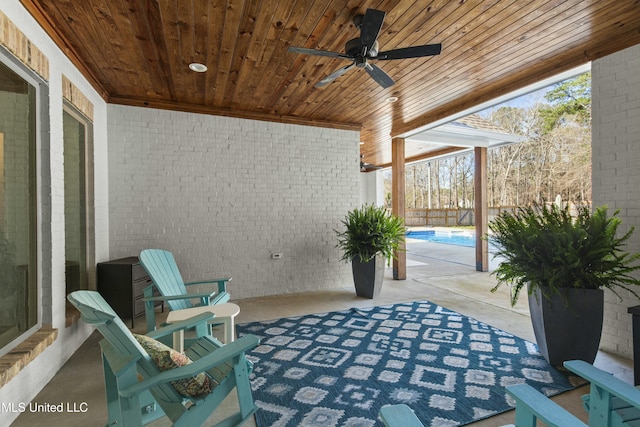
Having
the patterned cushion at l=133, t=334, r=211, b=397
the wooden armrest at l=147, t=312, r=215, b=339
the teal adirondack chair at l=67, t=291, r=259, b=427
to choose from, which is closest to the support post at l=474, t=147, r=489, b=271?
the wooden armrest at l=147, t=312, r=215, b=339

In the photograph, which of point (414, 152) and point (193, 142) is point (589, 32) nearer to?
point (193, 142)

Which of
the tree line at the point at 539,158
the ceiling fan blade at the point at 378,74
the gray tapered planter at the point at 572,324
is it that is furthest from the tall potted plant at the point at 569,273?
the tree line at the point at 539,158

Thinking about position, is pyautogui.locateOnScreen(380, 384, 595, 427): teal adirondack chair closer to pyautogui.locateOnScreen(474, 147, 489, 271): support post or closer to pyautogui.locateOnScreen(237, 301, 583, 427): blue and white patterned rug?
pyautogui.locateOnScreen(237, 301, 583, 427): blue and white patterned rug

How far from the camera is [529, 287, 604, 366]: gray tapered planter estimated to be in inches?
94.0

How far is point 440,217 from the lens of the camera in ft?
60.7

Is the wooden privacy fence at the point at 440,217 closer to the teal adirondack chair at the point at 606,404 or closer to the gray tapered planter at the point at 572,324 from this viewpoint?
the gray tapered planter at the point at 572,324

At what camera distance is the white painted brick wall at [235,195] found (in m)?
4.20

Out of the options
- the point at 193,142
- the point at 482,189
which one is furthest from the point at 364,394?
the point at 482,189

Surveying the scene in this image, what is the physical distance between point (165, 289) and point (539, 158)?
61.9 ft

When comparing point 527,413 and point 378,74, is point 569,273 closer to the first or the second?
point 527,413

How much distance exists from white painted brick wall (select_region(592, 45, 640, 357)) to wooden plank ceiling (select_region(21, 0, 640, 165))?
0.23 metres

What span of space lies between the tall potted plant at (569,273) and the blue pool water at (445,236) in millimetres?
10392

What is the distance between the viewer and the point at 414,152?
819 cm

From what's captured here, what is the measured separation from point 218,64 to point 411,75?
6.83 ft
